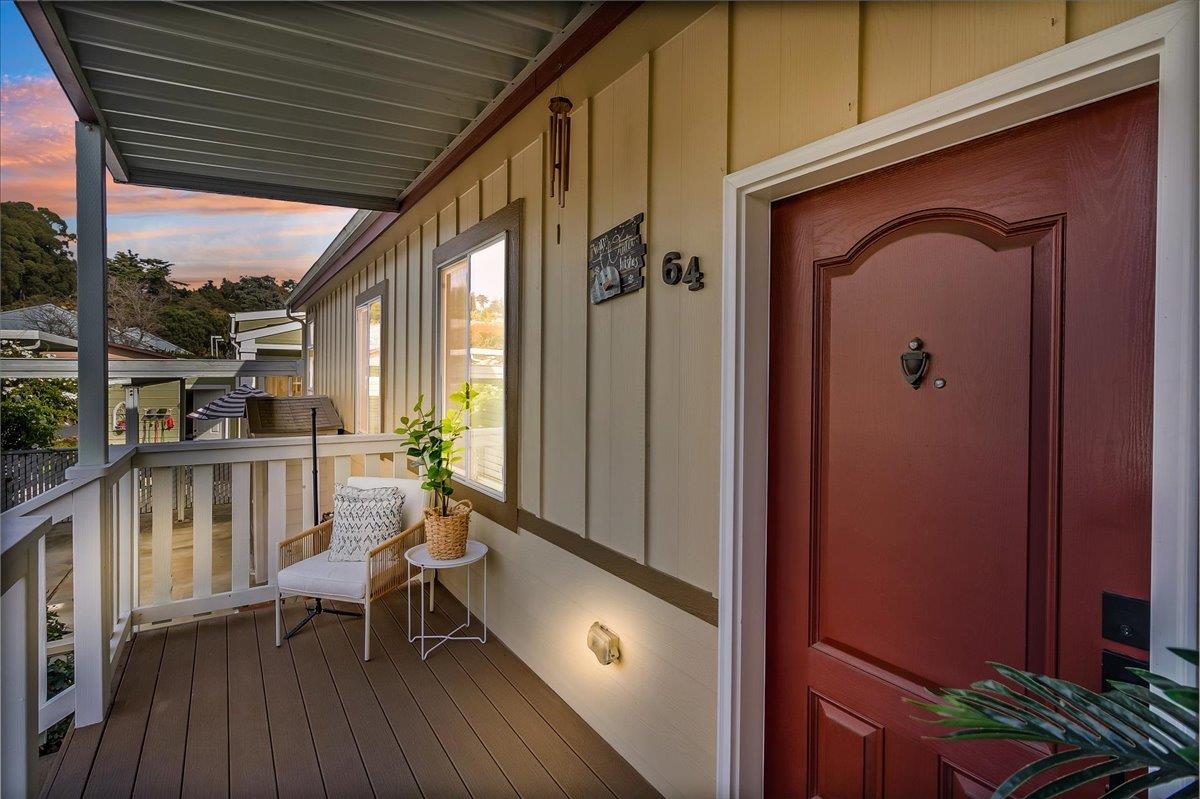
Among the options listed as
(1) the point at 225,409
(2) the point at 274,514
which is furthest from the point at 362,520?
(1) the point at 225,409

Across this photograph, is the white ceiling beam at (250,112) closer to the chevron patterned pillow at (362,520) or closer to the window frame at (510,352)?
the window frame at (510,352)

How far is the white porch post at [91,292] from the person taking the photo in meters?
2.52

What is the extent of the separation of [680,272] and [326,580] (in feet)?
8.11

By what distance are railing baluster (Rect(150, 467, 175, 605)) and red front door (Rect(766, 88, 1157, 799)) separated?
3.25m

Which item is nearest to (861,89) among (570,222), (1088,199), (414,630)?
(1088,199)

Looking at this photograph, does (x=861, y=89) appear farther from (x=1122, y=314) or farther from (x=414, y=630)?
(x=414, y=630)

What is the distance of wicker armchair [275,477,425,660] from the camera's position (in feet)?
9.71

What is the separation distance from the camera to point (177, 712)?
7.98 feet

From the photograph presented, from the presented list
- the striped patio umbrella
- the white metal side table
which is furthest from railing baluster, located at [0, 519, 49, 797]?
the striped patio umbrella

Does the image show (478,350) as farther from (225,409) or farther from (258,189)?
(225,409)

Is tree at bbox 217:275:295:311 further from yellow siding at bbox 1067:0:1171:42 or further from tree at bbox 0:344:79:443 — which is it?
yellow siding at bbox 1067:0:1171:42

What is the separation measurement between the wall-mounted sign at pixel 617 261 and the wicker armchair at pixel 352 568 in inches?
72.4

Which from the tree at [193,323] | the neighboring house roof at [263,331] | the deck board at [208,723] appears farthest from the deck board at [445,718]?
the tree at [193,323]

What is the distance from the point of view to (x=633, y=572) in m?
2.10
